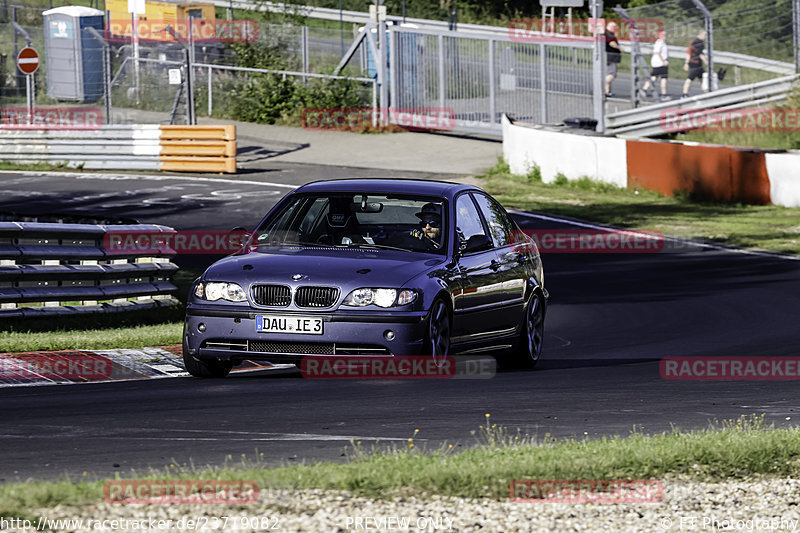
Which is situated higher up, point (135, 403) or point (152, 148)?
point (152, 148)

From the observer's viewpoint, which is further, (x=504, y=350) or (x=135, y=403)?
(x=504, y=350)

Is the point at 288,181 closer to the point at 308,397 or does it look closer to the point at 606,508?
the point at 308,397

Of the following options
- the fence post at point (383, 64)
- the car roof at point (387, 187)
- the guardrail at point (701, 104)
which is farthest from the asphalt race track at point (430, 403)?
the fence post at point (383, 64)

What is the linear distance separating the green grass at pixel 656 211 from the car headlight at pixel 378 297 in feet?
38.3

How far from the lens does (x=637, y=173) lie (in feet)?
87.7

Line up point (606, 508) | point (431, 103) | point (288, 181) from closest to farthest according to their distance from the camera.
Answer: point (606, 508), point (288, 181), point (431, 103)

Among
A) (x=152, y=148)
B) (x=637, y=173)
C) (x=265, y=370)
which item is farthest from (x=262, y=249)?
(x=152, y=148)

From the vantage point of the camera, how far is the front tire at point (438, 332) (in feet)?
31.2

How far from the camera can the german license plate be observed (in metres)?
9.29

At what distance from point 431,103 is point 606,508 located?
3127 centimetres

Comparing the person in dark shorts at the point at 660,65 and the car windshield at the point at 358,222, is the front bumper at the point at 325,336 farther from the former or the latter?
the person in dark shorts at the point at 660,65

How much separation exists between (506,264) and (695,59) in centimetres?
2109

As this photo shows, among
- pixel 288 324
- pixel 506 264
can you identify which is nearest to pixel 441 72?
pixel 506 264

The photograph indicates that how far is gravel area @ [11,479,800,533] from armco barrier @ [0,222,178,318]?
7.24m
